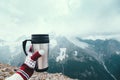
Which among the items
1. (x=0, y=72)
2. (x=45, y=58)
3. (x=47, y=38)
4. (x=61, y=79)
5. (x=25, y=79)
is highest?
(x=47, y=38)

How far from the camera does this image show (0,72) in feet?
55.7

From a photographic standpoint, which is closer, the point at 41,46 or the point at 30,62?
the point at 30,62

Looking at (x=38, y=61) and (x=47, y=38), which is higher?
(x=47, y=38)

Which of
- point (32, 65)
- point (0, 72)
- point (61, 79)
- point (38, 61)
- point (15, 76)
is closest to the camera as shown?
point (15, 76)

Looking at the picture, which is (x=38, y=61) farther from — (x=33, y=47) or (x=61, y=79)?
(x=61, y=79)

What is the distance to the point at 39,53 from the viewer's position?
3.98m

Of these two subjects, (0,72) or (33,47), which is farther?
(0,72)

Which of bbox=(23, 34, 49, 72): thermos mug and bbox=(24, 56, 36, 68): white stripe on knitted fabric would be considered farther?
A: bbox=(23, 34, 49, 72): thermos mug

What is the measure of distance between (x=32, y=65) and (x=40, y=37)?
1.69 feet

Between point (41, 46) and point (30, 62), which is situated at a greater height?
point (41, 46)

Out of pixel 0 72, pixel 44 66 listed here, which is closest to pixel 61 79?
pixel 0 72

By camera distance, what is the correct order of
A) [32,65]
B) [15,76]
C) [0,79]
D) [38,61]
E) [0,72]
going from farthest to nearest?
[0,72] → [0,79] → [38,61] → [32,65] → [15,76]

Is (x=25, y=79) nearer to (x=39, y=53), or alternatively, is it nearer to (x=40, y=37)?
(x=39, y=53)

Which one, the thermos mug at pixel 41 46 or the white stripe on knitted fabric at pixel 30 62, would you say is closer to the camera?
the white stripe on knitted fabric at pixel 30 62
